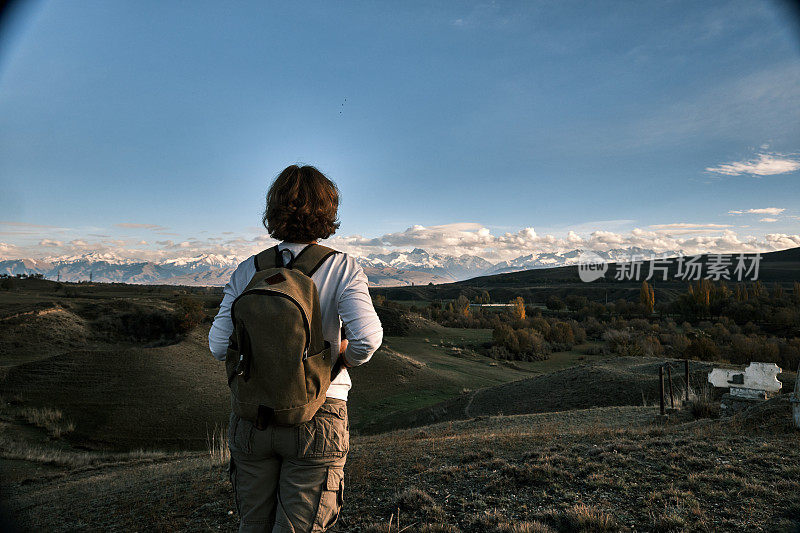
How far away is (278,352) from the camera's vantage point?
1.95 metres

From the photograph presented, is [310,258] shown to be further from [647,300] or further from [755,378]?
[647,300]

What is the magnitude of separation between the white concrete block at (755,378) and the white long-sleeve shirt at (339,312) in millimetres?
9810

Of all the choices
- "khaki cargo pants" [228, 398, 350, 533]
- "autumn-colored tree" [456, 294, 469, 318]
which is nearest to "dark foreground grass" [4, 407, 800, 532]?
"khaki cargo pants" [228, 398, 350, 533]

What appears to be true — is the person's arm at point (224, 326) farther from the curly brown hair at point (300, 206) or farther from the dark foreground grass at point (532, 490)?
the dark foreground grass at point (532, 490)

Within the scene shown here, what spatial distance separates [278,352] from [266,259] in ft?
2.03

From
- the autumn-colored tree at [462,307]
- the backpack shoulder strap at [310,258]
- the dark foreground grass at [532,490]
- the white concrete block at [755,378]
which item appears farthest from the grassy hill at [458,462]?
the autumn-colored tree at [462,307]

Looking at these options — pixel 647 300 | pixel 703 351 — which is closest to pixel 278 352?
pixel 703 351

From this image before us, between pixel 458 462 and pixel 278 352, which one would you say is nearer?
pixel 278 352

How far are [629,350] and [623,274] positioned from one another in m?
152

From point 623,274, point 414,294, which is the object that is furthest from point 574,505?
point 623,274

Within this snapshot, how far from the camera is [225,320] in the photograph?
Answer: 2330 millimetres

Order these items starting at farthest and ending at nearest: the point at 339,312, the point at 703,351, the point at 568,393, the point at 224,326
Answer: the point at 703,351 < the point at 568,393 < the point at 224,326 < the point at 339,312

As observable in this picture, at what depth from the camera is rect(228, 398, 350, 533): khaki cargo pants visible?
2.05 m

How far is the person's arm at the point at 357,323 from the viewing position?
2160 mm
